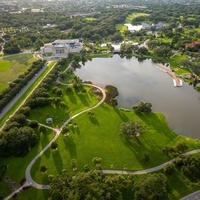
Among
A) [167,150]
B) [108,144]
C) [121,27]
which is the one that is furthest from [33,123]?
[121,27]

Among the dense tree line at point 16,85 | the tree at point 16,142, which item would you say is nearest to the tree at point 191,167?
the tree at point 16,142

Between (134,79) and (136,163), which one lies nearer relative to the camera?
(136,163)

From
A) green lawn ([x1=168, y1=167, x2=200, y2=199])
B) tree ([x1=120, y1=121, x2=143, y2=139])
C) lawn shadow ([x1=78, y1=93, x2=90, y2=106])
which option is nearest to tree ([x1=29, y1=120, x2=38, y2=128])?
lawn shadow ([x1=78, y1=93, x2=90, y2=106])

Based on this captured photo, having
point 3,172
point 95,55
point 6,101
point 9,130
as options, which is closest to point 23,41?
point 95,55

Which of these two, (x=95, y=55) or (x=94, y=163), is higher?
(x=94, y=163)

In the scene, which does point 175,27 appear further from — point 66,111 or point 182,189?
point 182,189

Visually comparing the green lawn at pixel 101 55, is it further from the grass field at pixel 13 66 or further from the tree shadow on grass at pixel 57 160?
the tree shadow on grass at pixel 57 160

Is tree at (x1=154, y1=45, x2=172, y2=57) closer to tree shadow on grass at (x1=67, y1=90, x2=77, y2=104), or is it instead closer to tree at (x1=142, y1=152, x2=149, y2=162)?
tree shadow on grass at (x1=67, y1=90, x2=77, y2=104)
